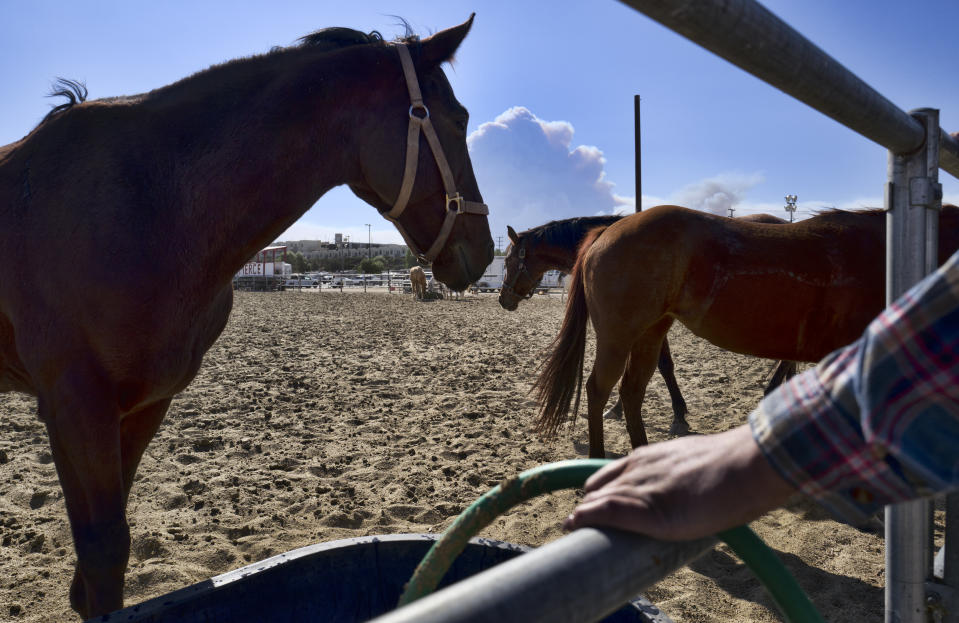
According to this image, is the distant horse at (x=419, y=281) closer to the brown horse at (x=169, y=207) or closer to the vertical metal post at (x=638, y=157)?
the vertical metal post at (x=638, y=157)

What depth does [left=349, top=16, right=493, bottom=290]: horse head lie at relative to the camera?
6.50ft

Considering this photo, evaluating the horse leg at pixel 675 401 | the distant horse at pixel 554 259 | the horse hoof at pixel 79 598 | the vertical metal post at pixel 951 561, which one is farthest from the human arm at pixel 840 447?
the distant horse at pixel 554 259

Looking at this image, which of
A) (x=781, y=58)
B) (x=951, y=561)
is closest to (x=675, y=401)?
(x=951, y=561)

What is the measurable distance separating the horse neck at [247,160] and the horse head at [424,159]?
121 mm

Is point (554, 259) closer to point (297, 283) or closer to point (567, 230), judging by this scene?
point (567, 230)

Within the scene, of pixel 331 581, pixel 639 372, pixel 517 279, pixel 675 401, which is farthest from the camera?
pixel 517 279

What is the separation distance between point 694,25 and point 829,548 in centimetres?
310

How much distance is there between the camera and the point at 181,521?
3.03 metres

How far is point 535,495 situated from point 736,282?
10.8ft

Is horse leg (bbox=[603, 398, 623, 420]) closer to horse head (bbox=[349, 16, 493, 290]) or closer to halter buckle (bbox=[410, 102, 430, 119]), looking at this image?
horse head (bbox=[349, 16, 493, 290])

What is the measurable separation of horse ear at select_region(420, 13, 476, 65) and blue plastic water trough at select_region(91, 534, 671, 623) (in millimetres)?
1730

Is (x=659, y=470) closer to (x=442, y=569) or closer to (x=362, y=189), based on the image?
(x=442, y=569)

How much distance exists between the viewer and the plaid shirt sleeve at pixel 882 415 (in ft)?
1.65

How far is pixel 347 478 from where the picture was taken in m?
3.65
